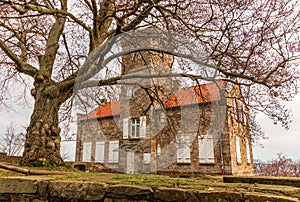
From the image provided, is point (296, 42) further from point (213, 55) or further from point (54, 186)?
point (54, 186)

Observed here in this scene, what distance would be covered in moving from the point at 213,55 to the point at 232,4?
3.83 feet

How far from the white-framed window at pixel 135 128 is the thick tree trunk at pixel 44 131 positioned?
11.0 m

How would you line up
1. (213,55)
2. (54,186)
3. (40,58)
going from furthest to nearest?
(40,58) → (213,55) → (54,186)

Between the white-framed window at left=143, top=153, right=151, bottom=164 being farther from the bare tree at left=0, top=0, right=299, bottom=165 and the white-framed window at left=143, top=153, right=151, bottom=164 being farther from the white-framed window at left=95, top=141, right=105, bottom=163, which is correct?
the bare tree at left=0, top=0, right=299, bottom=165

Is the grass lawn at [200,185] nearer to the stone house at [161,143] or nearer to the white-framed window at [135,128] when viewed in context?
the stone house at [161,143]

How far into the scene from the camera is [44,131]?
584cm

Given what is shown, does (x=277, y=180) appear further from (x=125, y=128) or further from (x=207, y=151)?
(x=125, y=128)

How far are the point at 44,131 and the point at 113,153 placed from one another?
1240cm

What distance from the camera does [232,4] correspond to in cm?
506

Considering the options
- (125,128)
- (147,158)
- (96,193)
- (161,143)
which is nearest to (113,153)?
(125,128)

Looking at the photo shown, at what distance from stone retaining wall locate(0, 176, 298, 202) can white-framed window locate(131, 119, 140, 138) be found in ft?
47.4

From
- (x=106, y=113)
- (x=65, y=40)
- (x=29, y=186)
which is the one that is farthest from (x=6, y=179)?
(x=106, y=113)

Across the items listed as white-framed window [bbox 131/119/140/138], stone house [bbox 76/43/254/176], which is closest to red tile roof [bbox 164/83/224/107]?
stone house [bbox 76/43/254/176]

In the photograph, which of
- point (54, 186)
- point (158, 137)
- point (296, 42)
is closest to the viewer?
point (54, 186)
